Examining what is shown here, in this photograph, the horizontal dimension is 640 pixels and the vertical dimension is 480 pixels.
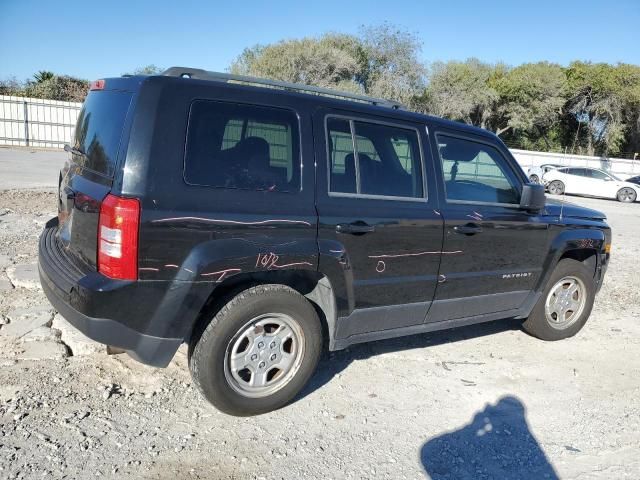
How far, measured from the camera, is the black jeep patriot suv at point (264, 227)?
9.41 feet

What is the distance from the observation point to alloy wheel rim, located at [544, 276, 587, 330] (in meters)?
4.99

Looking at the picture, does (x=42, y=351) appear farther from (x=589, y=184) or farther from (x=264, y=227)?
(x=589, y=184)

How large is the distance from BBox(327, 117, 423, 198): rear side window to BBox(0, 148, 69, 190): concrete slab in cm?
789

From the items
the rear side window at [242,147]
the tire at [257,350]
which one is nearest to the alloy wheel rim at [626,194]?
the tire at [257,350]

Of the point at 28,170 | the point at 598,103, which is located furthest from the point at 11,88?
the point at 598,103

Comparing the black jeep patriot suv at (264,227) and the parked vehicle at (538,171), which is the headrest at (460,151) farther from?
the parked vehicle at (538,171)

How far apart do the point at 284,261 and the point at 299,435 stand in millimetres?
1048

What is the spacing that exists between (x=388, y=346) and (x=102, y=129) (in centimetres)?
287

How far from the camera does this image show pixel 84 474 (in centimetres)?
271

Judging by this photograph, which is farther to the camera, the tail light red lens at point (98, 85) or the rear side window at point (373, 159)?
the rear side window at point (373, 159)

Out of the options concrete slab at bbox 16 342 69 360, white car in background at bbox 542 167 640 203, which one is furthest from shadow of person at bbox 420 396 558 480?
white car in background at bbox 542 167 640 203

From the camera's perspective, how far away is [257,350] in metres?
3.29

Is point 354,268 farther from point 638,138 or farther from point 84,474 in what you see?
point 638,138

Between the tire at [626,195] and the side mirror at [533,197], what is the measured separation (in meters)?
21.5
